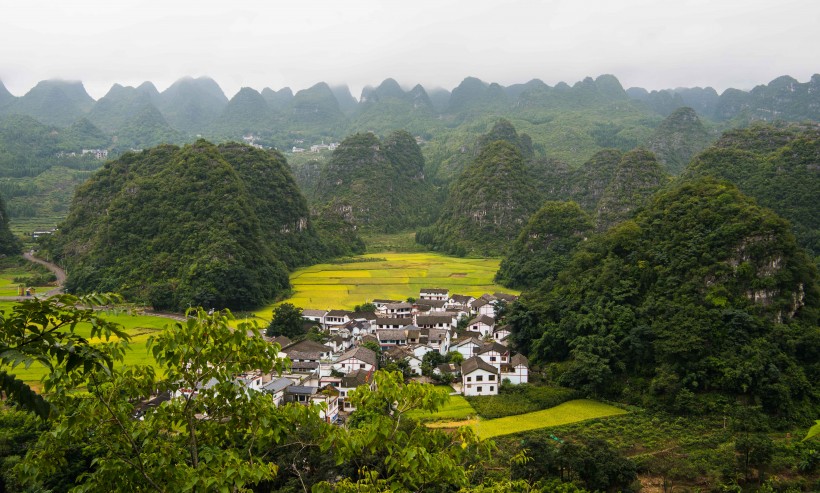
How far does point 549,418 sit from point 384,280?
104ft

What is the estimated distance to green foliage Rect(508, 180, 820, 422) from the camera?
77.1 feet

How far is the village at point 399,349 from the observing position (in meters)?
25.6

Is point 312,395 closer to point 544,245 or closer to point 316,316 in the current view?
point 316,316

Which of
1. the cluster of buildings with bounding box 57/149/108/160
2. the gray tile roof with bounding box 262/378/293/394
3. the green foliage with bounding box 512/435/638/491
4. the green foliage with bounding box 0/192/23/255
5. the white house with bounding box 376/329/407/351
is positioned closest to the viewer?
the green foliage with bounding box 512/435/638/491

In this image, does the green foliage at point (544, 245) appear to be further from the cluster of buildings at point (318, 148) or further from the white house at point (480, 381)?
the cluster of buildings at point (318, 148)

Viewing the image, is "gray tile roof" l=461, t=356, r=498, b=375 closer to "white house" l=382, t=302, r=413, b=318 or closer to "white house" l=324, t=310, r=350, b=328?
"white house" l=324, t=310, r=350, b=328

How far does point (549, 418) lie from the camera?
23.3 m

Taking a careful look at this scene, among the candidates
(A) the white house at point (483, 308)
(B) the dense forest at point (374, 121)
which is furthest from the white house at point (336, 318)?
(B) the dense forest at point (374, 121)

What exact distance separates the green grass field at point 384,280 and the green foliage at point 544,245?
7.49 ft

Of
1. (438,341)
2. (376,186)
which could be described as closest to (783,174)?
(438,341)

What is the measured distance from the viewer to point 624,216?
67.0 metres

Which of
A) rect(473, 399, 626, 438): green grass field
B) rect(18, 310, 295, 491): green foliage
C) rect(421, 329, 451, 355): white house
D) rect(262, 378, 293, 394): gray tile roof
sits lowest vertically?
rect(473, 399, 626, 438): green grass field

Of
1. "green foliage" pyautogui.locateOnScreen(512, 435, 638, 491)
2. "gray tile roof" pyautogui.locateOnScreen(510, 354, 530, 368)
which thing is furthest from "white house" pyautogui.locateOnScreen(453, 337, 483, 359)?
"green foliage" pyautogui.locateOnScreen(512, 435, 638, 491)

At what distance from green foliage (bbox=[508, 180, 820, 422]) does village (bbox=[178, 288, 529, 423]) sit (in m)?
3.48
